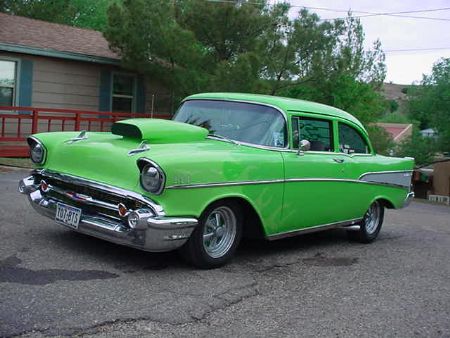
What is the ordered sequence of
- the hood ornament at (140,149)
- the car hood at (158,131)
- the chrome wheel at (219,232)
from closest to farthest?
the hood ornament at (140,149)
the chrome wheel at (219,232)
the car hood at (158,131)

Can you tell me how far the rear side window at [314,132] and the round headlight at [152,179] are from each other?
188 centimetres

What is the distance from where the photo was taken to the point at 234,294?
15.7 feet

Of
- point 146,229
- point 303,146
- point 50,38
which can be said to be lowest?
point 146,229

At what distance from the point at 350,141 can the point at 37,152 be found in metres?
3.66

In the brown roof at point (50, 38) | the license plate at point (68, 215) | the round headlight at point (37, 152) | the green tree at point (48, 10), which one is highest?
the green tree at point (48, 10)

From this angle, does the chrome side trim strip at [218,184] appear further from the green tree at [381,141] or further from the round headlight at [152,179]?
the green tree at [381,141]

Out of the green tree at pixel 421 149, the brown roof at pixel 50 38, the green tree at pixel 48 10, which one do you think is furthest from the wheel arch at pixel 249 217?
the green tree at pixel 48 10

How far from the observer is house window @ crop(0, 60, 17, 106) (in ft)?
48.4

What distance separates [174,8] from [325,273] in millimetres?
12441

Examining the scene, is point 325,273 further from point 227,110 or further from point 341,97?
point 341,97

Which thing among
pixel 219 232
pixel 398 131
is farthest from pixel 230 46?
pixel 398 131

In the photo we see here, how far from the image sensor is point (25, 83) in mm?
15102

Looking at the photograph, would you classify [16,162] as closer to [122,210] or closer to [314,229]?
[314,229]

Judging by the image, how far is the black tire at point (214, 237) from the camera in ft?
17.3
